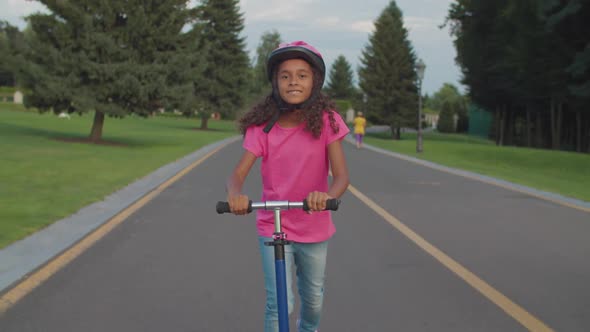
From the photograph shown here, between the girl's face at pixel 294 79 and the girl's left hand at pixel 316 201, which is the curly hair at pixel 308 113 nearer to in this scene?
the girl's face at pixel 294 79

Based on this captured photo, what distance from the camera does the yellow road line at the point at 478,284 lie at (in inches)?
199

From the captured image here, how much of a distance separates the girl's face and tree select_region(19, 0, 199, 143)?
85.9ft

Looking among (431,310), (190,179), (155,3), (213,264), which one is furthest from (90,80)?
(431,310)

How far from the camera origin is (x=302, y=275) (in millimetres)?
3590

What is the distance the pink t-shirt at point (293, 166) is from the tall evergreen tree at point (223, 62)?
190 ft

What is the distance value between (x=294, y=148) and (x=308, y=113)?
0.18 meters

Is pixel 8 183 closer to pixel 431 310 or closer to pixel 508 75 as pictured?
pixel 431 310

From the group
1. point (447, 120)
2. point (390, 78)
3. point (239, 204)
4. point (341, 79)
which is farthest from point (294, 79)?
point (341, 79)

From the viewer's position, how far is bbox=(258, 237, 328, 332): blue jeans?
3.45m

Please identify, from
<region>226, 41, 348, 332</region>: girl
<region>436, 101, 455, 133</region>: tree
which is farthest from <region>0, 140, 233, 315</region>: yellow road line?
<region>436, 101, 455, 133</region>: tree

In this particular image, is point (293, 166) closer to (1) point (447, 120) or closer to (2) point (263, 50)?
(1) point (447, 120)

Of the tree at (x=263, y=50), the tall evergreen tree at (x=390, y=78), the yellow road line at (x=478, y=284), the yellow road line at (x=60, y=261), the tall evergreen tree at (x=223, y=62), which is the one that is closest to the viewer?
the yellow road line at (x=478, y=284)

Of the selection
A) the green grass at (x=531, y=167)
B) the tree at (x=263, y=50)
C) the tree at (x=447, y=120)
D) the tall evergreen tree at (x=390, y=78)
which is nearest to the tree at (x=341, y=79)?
the tree at (x=263, y=50)

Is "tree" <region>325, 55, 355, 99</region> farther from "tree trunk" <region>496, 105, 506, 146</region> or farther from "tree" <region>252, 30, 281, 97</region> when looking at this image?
"tree trunk" <region>496, 105, 506, 146</region>
